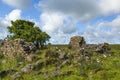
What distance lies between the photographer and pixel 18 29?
137 m

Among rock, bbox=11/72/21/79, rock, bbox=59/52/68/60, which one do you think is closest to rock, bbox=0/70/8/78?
rock, bbox=11/72/21/79

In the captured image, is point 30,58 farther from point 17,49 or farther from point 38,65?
point 17,49

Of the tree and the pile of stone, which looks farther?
the tree

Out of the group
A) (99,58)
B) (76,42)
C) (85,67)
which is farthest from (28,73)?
(76,42)

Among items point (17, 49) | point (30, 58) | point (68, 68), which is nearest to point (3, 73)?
point (30, 58)

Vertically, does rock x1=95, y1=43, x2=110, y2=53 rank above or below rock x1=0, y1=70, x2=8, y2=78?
above

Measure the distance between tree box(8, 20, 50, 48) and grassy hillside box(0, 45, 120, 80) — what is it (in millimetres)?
25373

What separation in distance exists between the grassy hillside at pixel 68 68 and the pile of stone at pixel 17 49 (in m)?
1.99

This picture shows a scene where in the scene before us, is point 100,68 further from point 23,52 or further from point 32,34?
point 32,34

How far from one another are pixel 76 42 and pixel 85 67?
35.7m

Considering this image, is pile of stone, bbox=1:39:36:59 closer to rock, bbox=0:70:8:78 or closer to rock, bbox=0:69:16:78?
rock, bbox=0:69:16:78

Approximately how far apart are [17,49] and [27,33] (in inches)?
972

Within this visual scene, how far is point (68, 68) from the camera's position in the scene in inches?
3647

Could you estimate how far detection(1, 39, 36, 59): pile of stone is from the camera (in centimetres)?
10594
